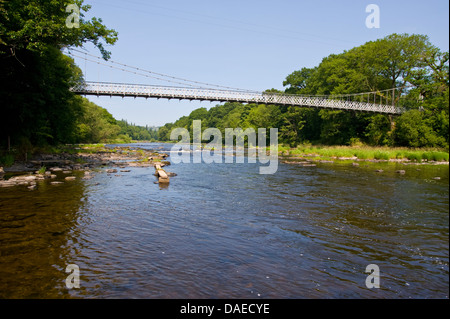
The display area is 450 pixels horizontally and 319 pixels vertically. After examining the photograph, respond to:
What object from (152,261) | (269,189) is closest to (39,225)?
(152,261)

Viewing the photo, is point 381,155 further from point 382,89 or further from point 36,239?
point 36,239

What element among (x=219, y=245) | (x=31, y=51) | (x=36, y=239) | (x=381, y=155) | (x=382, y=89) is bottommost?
(x=219, y=245)

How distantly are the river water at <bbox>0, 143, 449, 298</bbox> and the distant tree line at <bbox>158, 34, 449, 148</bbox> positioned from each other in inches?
1528

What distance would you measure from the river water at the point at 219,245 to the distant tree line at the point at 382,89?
127 ft

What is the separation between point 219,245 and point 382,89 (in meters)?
63.6

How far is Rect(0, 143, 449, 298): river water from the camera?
481 centimetres

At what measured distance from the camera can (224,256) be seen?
620 centimetres

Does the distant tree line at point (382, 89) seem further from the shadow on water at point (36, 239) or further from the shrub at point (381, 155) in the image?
the shadow on water at point (36, 239)

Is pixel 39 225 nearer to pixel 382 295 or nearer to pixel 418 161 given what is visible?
pixel 382 295

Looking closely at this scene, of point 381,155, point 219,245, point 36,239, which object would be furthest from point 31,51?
point 381,155

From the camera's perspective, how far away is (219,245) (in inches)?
270

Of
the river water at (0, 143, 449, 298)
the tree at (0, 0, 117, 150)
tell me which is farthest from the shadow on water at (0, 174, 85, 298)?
the tree at (0, 0, 117, 150)

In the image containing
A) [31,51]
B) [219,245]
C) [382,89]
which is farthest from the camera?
[382,89]

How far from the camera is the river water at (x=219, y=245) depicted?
4812 mm
